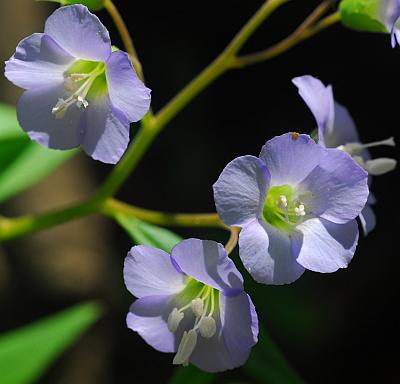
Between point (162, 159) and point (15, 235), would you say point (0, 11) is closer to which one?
point (162, 159)

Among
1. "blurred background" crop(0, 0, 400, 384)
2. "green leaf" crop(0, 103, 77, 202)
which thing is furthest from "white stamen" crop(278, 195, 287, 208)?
"blurred background" crop(0, 0, 400, 384)

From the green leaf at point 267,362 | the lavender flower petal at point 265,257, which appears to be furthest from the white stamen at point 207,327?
the green leaf at point 267,362

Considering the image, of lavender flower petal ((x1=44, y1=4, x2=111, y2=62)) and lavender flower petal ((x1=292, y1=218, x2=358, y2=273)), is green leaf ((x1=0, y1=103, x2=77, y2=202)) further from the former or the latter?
lavender flower petal ((x1=292, y1=218, x2=358, y2=273))

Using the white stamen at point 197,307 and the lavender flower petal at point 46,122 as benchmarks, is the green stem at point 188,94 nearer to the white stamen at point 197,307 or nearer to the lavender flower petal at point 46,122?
the lavender flower petal at point 46,122

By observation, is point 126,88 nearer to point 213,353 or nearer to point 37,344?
point 213,353

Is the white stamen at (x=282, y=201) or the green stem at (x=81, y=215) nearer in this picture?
the white stamen at (x=282, y=201)

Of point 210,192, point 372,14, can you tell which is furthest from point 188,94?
point 210,192
